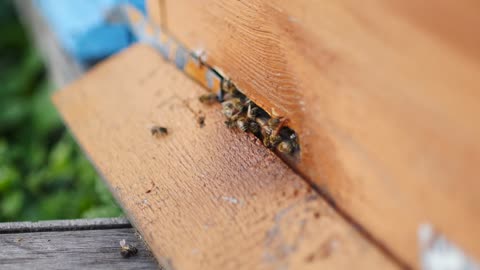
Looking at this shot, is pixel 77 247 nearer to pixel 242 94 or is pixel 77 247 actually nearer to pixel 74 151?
pixel 242 94

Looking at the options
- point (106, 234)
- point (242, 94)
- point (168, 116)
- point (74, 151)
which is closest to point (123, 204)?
point (106, 234)

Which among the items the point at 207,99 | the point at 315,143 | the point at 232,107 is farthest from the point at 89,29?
the point at 315,143

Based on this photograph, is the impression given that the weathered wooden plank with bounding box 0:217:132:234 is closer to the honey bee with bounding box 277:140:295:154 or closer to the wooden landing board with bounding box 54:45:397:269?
the wooden landing board with bounding box 54:45:397:269

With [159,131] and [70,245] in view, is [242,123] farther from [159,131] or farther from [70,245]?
[70,245]

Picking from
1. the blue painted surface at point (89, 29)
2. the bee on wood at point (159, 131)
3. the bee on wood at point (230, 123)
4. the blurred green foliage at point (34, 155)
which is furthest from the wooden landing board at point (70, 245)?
the blue painted surface at point (89, 29)

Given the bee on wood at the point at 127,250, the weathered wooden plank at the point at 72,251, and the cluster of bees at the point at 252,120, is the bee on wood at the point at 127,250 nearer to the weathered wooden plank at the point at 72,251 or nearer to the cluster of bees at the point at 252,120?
the weathered wooden plank at the point at 72,251

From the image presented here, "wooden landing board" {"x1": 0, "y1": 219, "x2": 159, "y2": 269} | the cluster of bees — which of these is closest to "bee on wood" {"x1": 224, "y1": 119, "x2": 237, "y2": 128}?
the cluster of bees
